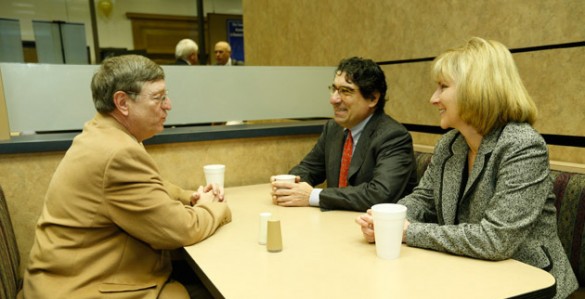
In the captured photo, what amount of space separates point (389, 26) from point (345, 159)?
1.20 m

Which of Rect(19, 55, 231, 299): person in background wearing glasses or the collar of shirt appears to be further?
the collar of shirt

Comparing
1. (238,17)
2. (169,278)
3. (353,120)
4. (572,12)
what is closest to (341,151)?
(353,120)

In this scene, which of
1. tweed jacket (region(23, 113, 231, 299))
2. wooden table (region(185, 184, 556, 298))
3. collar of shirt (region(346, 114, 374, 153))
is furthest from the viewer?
collar of shirt (region(346, 114, 374, 153))

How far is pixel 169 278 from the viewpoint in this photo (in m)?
1.62

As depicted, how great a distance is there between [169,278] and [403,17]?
6.96 feet

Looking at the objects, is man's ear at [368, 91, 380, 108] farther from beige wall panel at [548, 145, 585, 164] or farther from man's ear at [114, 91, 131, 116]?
man's ear at [114, 91, 131, 116]

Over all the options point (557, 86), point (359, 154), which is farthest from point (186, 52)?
point (557, 86)

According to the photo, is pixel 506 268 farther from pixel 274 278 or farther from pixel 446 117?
pixel 274 278

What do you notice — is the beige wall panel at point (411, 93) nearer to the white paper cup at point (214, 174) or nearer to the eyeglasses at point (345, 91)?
the eyeglasses at point (345, 91)

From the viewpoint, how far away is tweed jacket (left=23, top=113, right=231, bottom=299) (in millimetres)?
1377

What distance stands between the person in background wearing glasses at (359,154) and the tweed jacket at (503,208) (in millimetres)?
344

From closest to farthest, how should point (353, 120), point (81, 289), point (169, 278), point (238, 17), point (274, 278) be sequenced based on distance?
point (274, 278), point (81, 289), point (169, 278), point (353, 120), point (238, 17)

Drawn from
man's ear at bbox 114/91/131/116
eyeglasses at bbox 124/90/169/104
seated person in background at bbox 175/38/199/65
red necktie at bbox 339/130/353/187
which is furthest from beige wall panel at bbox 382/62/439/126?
seated person in background at bbox 175/38/199/65

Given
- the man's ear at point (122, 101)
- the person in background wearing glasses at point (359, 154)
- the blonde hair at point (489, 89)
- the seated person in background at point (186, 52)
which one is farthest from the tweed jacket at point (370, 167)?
the seated person in background at point (186, 52)
